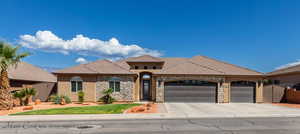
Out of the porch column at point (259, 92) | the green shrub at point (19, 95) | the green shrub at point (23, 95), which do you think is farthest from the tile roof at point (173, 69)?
the green shrub at point (19, 95)

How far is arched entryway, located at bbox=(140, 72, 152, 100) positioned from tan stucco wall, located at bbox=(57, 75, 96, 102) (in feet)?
22.6

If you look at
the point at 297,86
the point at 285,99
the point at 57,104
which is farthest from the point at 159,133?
the point at 297,86

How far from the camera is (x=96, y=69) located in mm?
20719

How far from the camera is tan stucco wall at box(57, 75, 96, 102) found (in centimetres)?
1980

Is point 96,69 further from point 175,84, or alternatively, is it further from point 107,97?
point 175,84

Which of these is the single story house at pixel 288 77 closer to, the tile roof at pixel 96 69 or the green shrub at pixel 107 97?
the tile roof at pixel 96 69

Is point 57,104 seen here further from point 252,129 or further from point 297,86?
point 297,86

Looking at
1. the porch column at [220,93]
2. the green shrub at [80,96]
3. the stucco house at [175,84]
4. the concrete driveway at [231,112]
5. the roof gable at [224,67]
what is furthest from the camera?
the roof gable at [224,67]

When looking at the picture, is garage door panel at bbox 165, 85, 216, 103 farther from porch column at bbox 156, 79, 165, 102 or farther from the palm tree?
the palm tree

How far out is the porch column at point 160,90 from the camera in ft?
64.7

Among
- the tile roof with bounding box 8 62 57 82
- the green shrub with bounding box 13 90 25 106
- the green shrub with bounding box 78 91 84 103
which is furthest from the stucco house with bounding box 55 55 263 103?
the tile roof with bounding box 8 62 57 82

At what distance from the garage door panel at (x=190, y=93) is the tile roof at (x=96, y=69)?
5.76 m

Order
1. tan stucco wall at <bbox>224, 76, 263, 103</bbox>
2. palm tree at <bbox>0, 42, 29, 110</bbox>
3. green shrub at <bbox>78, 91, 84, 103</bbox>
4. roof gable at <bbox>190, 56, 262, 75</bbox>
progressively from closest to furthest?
palm tree at <bbox>0, 42, 29, 110</bbox> < green shrub at <bbox>78, 91, 84, 103</bbox> < tan stucco wall at <bbox>224, 76, 263, 103</bbox> < roof gable at <bbox>190, 56, 262, 75</bbox>

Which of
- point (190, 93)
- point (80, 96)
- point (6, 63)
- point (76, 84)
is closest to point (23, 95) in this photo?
point (6, 63)
